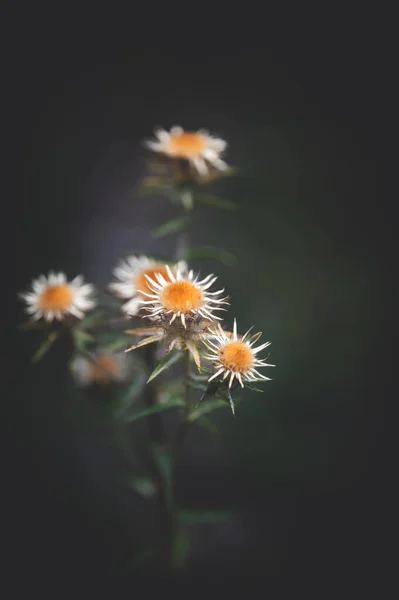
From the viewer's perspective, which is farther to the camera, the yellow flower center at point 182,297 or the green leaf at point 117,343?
the green leaf at point 117,343

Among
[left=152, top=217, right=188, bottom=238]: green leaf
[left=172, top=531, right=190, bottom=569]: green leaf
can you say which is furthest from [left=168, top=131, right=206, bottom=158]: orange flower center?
[left=172, top=531, right=190, bottom=569]: green leaf

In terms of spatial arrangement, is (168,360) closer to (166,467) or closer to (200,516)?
(166,467)

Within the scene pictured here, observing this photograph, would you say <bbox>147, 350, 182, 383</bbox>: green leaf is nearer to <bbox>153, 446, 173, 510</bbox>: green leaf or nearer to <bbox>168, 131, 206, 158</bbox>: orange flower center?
<bbox>153, 446, 173, 510</bbox>: green leaf

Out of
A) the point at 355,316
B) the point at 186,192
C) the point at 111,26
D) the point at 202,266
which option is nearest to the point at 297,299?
the point at 355,316

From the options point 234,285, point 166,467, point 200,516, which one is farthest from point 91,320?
point 234,285

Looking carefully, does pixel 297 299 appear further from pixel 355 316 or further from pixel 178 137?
pixel 178 137

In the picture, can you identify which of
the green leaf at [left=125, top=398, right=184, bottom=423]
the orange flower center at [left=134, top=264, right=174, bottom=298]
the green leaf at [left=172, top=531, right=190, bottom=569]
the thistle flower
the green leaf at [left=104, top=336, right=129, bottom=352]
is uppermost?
the orange flower center at [left=134, top=264, right=174, bottom=298]

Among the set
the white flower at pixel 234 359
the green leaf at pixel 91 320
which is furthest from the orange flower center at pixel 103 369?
the white flower at pixel 234 359

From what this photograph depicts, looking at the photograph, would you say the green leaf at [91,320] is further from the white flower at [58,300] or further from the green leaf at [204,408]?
the green leaf at [204,408]
